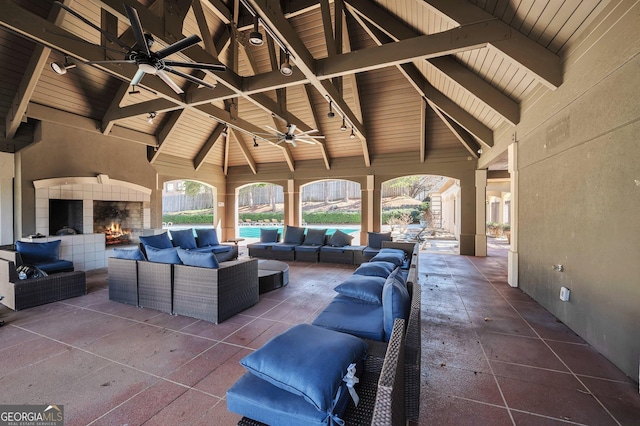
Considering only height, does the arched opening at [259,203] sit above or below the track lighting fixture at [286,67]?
below

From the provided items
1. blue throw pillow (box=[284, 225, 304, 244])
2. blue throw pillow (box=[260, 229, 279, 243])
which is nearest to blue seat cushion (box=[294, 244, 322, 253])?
blue throw pillow (box=[284, 225, 304, 244])

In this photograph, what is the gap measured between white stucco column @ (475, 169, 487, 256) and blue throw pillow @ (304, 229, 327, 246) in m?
4.60

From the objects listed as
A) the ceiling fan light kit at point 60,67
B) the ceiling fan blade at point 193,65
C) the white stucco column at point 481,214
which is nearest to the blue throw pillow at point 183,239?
the ceiling fan light kit at point 60,67

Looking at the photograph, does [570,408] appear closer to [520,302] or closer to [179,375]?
[520,302]

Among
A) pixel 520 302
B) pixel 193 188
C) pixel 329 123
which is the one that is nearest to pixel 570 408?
pixel 520 302

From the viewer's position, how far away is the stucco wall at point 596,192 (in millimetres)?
2334

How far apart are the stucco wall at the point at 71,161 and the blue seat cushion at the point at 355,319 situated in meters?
7.23

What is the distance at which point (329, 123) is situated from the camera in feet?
28.5

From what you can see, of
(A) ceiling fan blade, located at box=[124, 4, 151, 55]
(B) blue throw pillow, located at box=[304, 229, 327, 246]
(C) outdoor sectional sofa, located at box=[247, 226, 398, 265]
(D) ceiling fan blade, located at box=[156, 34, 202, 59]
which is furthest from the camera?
(B) blue throw pillow, located at box=[304, 229, 327, 246]

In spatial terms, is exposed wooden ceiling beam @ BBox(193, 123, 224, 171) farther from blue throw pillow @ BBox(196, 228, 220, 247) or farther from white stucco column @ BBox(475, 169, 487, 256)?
white stucco column @ BBox(475, 169, 487, 256)

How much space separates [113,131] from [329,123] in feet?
19.8

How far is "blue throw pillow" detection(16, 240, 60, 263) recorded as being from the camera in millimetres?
4617

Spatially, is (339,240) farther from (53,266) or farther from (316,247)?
(53,266)

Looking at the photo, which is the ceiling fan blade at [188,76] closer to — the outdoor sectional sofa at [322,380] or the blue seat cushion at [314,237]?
the outdoor sectional sofa at [322,380]
